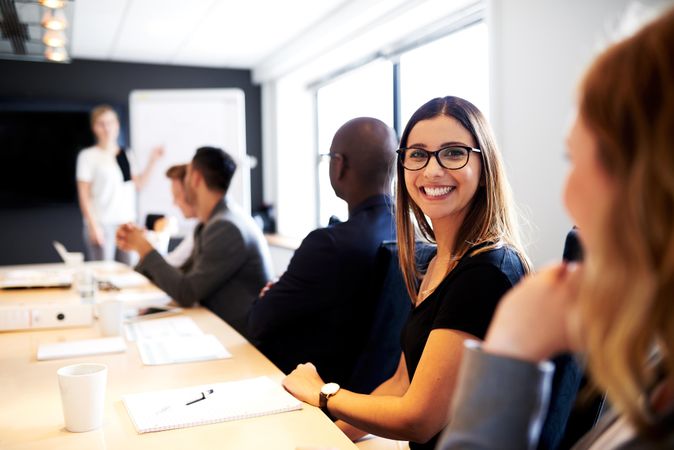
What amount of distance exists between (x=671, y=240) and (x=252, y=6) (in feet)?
14.5

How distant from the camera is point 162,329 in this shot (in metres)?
1.99

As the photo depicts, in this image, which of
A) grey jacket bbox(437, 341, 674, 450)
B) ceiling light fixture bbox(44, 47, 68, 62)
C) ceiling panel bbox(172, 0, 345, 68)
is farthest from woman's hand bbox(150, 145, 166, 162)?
grey jacket bbox(437, 341, 674, 450)

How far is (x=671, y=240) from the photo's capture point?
467 mm

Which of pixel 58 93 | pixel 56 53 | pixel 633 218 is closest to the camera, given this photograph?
pixel 633 218

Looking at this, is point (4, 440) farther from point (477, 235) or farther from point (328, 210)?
point (328, 210)

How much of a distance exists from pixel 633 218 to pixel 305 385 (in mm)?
975

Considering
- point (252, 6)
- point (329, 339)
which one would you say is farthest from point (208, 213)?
point (252, 6)

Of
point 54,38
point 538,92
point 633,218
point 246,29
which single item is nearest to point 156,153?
point 246,29

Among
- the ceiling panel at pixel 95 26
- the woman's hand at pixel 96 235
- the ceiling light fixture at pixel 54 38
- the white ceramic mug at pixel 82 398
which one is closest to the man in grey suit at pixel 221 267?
the white ceramic mug at pixel 82 398

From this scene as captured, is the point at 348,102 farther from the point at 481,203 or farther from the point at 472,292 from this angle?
the point at 472,292

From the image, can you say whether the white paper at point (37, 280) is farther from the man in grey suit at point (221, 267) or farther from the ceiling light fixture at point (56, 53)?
the ceiling light fixture at point (56, 53)

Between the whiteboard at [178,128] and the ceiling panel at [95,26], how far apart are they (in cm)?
54

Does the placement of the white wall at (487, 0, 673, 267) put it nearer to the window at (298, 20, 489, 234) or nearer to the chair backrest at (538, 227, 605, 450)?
the window at (298, 20, 489, 234)

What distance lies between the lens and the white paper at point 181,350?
1.60 meters
